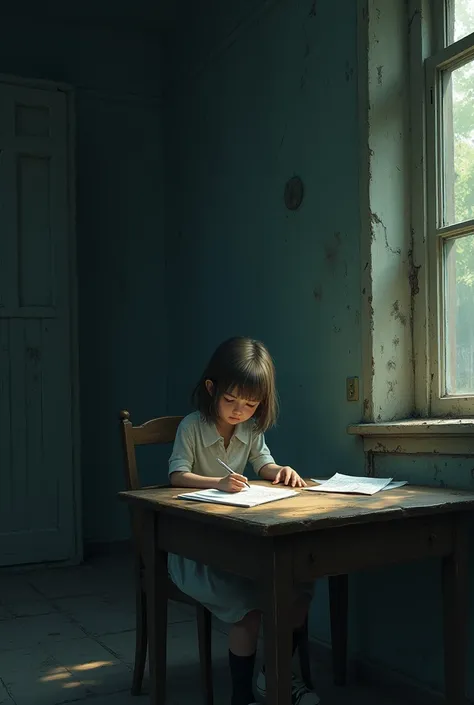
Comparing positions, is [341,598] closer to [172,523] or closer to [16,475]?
[172,523]

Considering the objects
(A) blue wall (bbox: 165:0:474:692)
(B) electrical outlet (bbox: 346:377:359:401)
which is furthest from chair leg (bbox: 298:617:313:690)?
(B) electrical outlet (bbox: 346:377:359:401)

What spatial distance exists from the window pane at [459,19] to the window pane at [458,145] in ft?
0.40

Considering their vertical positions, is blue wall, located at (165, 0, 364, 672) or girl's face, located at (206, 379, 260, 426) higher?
blue wall, located at (165, 0, 364, 672)

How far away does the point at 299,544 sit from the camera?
6.38 ft

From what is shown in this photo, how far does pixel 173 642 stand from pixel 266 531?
1686 millimetres

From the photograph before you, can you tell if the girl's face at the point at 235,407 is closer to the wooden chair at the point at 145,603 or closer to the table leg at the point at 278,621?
the wooden chair at the point at 145,603

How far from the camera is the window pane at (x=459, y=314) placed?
106 inches

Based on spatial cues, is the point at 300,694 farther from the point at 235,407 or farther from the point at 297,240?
the point at 297,240

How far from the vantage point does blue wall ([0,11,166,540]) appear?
496 centimetres

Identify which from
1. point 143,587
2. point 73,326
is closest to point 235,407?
point 143,587

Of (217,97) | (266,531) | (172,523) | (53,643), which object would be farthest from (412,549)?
(217,97)

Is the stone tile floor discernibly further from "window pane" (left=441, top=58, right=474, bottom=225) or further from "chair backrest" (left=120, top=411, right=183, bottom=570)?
"window pane" (left=441, top=58, right=474, bottom=225)

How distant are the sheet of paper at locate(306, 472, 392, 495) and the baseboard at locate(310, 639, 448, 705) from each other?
66 cm

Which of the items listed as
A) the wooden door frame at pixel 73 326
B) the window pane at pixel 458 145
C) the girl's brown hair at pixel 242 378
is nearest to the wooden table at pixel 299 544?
the girl's brown hair at pixel 242 378
